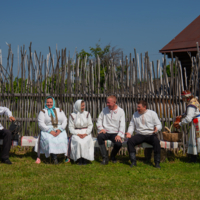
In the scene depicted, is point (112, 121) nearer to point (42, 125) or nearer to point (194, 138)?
point (42, 125)

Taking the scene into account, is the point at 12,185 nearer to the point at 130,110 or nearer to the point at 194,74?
the point at 130,110

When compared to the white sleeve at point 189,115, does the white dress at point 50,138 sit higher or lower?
lower

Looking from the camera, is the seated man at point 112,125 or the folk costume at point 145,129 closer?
the folk costume at point 145,129

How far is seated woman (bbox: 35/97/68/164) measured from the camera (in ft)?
17.8

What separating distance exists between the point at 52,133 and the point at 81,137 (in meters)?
0.61

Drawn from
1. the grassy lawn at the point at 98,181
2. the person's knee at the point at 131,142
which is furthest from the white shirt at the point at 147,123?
the grassy lawn at the point at 98,181

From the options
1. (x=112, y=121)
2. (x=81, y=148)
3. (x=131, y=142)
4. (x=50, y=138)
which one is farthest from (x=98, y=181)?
(x=112, y=121)

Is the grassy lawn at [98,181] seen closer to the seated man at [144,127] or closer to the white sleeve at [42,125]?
the seated man at [144,127]

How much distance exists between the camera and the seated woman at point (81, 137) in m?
5.41

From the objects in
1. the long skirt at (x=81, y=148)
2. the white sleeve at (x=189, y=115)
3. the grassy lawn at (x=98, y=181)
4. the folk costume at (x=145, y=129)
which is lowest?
the grassy lawn at (x=98, y=181)

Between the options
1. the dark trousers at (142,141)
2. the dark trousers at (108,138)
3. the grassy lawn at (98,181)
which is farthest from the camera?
the dark trousers at (108,138)

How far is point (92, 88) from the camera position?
649cm

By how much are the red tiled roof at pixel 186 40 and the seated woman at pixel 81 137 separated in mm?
5401

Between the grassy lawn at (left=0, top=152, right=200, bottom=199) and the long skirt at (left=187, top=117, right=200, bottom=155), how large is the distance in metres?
0.29
